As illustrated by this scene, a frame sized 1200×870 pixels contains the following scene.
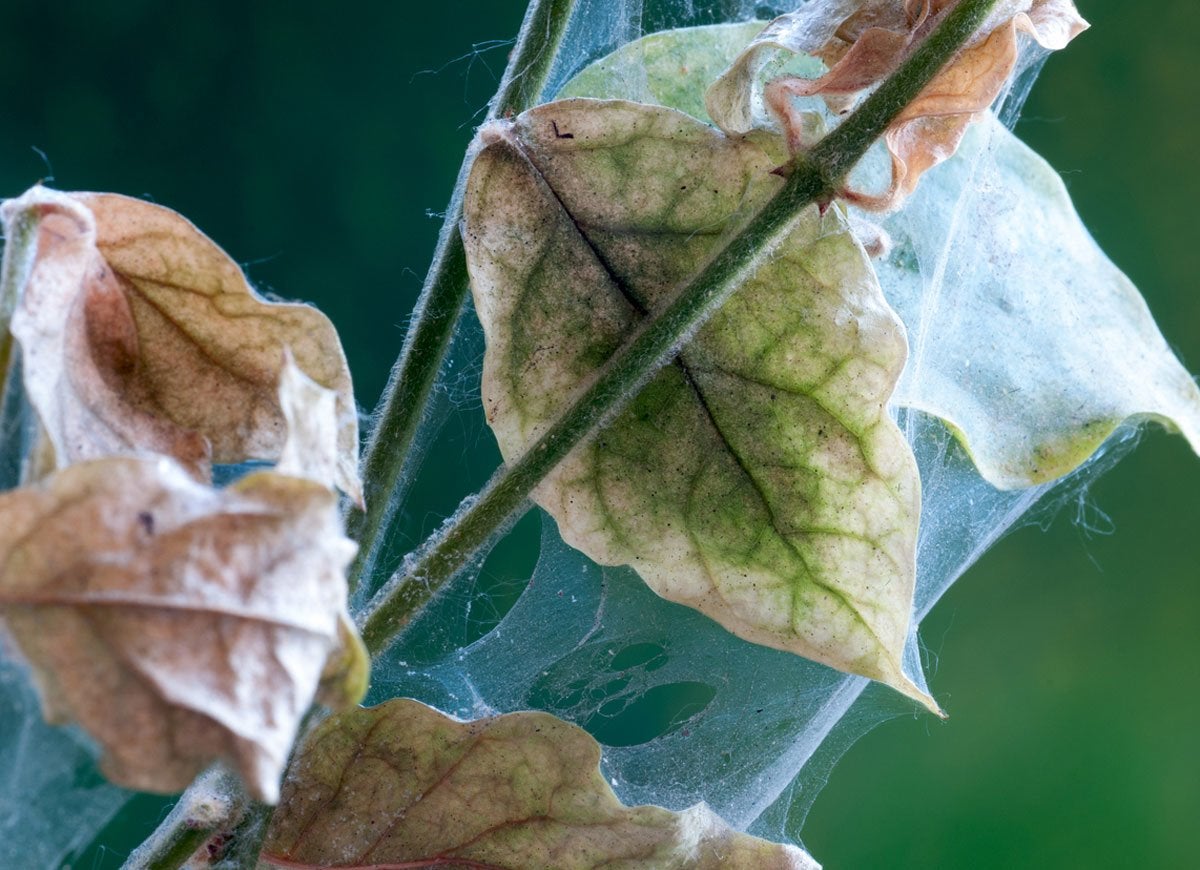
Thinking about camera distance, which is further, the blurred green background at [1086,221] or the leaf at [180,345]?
the blurred green background at [1086,221]

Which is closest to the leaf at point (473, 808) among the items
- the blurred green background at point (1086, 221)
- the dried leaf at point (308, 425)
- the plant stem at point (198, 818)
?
the plant stem at point (198, 818)

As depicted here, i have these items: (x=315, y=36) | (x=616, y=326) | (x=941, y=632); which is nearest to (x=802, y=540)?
(x=616, y=326)

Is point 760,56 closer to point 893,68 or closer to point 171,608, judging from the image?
point 893,68

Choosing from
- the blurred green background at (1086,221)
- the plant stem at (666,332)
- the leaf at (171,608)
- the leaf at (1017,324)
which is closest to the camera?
the leaf at (171,608)

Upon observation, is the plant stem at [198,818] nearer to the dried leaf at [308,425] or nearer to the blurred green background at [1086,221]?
the dried leaf at [308,425]

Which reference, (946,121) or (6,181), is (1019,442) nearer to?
(946,121)

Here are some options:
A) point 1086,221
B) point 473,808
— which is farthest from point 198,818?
point 1086,221
